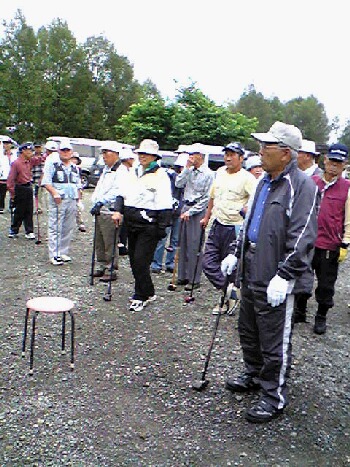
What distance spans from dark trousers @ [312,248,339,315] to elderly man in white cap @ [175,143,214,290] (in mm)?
1777

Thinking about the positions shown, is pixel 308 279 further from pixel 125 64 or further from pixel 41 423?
pixel 125 64

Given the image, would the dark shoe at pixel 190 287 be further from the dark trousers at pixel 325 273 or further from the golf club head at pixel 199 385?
the golf club head at pixel 199 385

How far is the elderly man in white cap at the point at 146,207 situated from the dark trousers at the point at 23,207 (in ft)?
15.0

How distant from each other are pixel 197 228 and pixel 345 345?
8.78 feet

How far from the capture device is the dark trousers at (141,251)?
5.74m

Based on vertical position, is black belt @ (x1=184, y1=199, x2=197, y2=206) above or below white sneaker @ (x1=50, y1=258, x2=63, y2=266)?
above

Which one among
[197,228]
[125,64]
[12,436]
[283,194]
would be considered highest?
[125,64]

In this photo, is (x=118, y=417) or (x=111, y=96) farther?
(x=111, y=96)

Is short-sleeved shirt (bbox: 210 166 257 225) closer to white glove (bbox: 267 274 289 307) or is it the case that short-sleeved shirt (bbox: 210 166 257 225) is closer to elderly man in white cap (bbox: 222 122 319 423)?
elderly man in white cap (bbox: 222 122 319 423)

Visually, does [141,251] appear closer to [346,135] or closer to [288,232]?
[288,232]

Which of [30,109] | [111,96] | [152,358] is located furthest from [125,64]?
[152,358]

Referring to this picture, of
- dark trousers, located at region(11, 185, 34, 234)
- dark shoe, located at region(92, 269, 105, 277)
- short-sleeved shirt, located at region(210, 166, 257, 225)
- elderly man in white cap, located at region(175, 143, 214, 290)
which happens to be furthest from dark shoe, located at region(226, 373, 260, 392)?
dark trousers, located at region(11, 185, 34, 234)

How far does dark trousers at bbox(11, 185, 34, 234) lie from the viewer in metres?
9.74

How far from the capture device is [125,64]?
45969mm
